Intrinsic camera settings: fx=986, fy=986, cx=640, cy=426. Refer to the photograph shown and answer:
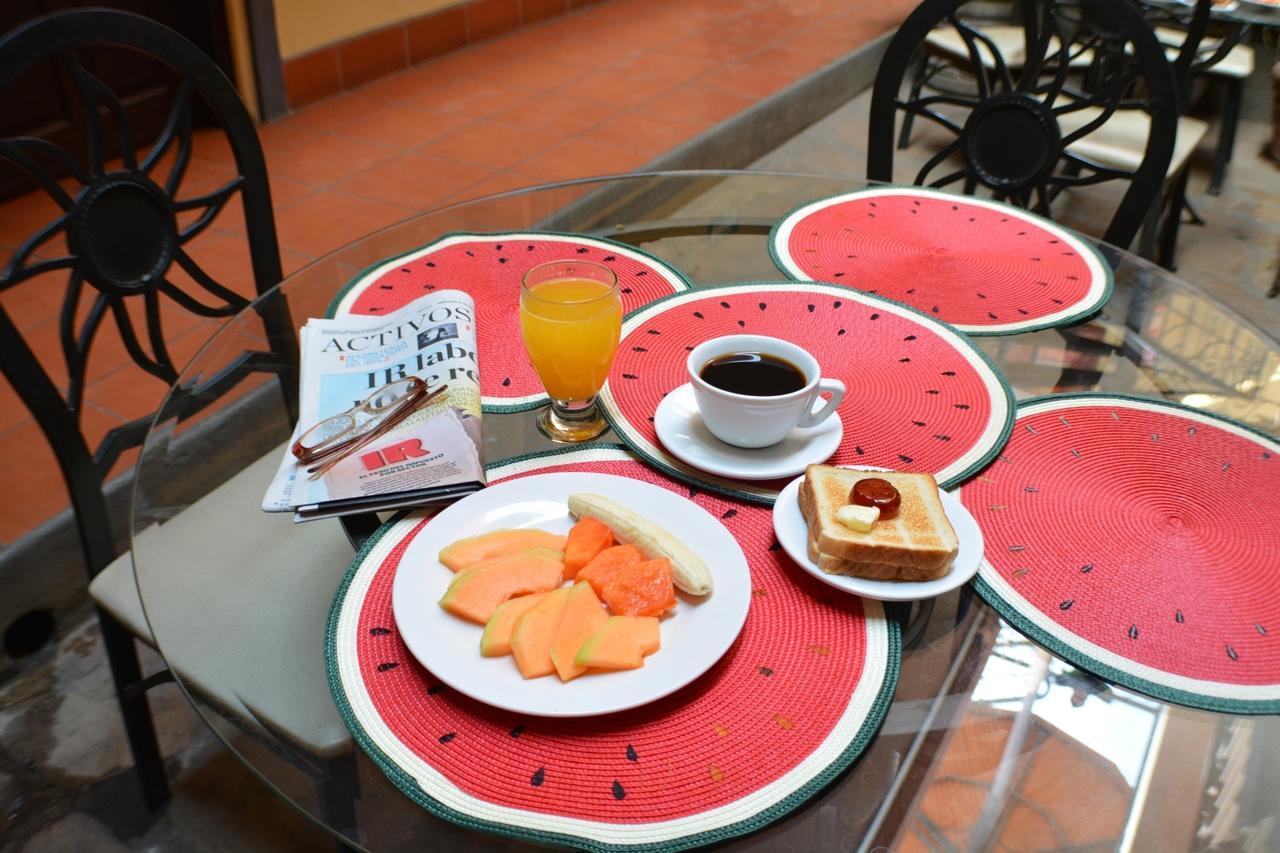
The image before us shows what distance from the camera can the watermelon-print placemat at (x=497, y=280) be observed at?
1.15 meters

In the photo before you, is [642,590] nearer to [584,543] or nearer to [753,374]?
[584,543]

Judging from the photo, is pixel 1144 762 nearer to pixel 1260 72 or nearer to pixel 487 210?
pixel 487 210

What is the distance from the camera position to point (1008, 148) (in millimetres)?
1763

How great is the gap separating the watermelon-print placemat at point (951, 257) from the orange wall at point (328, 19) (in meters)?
2.76

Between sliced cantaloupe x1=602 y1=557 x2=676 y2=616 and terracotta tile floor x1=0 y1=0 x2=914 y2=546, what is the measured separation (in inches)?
62.0

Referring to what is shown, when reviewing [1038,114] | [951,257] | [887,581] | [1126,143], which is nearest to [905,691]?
[887,581]

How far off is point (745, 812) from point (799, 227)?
963 millimetres

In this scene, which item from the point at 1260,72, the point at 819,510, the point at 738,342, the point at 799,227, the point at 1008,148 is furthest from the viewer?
the point at 1260,72

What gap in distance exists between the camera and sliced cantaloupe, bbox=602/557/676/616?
0.76m

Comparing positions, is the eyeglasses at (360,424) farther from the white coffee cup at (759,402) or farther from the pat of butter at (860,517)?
the pat of butter at (860,517)

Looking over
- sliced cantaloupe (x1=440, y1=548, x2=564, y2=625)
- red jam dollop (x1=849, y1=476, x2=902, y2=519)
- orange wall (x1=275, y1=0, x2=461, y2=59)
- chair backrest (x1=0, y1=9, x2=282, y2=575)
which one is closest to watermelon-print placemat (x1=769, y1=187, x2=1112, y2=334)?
red jam dollop (x1=849, y1=476, x2=902, y2=519)

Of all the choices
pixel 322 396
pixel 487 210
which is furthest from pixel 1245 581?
pixel 487 210

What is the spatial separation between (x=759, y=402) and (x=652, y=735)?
1.07 feet

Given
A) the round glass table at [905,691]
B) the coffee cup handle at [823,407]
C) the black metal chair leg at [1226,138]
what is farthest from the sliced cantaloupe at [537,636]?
the black metal chair leg at [1226,138]
